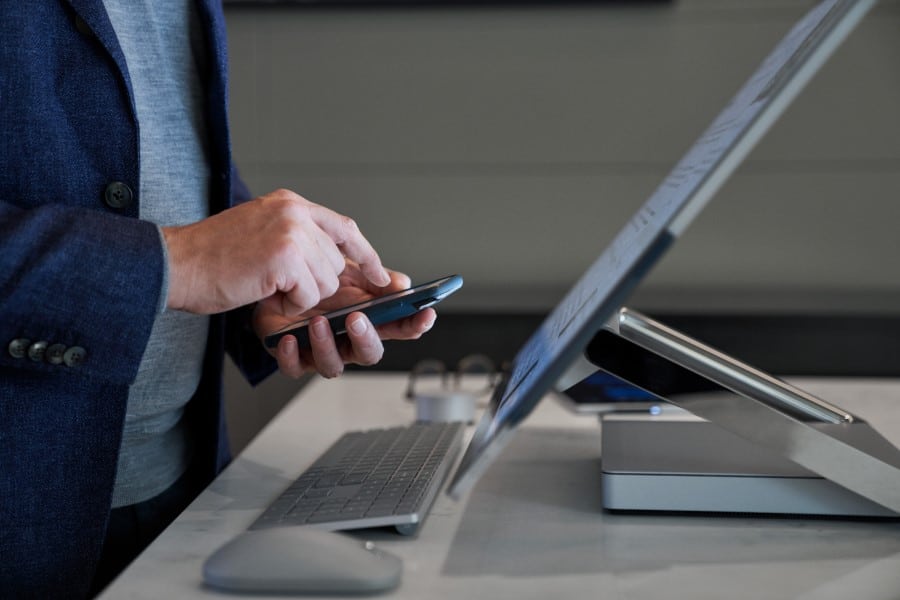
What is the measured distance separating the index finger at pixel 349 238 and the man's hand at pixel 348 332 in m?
0.05

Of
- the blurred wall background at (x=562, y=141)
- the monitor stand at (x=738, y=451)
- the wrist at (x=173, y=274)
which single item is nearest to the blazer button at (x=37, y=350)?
the wrist at (x=173, y=274)

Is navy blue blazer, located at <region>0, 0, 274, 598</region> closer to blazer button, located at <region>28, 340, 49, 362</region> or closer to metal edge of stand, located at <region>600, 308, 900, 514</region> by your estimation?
blazer button, located at <region>28, 340, 49, 362</region>

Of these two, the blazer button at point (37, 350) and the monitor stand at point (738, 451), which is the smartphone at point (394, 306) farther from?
the blazer button at point (37, 350)

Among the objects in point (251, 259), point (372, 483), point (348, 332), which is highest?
point (251, 259)

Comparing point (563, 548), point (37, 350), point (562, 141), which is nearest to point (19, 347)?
point (37, 350)

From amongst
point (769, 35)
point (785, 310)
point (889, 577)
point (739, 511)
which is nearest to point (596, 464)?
point (739, 511)

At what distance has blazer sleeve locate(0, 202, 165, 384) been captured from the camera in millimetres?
792

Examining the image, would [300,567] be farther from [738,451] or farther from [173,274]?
[738,451]

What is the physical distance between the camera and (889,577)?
0.73 m

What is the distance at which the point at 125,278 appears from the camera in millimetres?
812

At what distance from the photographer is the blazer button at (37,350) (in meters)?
0.83

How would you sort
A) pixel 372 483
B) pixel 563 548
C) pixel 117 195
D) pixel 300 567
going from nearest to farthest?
pixel 300 567
pixel 563 548
pixel 372 483
pixel 117 195

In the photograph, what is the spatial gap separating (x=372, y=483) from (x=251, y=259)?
24 cm

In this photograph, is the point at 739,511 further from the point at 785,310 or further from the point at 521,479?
the point at 785,310
